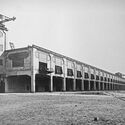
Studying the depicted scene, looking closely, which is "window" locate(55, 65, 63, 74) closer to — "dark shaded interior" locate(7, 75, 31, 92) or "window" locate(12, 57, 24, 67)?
"dark shaded interior" locate(7, 75, 31, 92)

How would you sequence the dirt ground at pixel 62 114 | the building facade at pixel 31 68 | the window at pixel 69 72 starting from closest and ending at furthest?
the dirt ground at pixel 62 114
the building facade at pixel 31 68
the window at pixel 69 72

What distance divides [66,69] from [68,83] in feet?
31.9

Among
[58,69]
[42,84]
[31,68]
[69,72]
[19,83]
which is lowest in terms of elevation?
[42,84]

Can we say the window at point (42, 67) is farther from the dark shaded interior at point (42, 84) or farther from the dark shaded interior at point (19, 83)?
the dark shaded interior at point (42, 84)

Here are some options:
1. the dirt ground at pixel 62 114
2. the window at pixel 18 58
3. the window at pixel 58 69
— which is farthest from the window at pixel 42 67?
the dirt ground at pixel 62 114

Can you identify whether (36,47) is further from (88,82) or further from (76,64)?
(88,82)

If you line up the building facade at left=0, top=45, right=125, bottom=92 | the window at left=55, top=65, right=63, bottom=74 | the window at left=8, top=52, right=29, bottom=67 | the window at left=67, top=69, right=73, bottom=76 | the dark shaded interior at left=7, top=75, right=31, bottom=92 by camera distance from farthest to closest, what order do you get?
the window at left=67, top=69, right=73, bottom=76
the window at left=55, top=65, right=63, bottom=74
the dark shaded interior at left=7, top=75, right=31, bottom=92
the window at left=8, top=52, right=29, bottom=67
the building facade at left=0, top=45, right=125, bottom=92

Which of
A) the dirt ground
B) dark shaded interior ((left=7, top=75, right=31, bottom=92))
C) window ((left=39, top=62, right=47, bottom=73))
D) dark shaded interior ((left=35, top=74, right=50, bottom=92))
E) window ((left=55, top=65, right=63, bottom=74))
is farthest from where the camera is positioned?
dark shaded interior ((left=35, top=74, right=50, bottom=92))

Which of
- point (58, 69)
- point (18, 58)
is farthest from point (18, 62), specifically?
point (58, 69)

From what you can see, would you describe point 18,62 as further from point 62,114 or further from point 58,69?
point 62,114

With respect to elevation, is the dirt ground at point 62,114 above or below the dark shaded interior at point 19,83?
above

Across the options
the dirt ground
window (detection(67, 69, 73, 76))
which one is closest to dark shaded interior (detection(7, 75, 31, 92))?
window (detection(67, 69, 73, 76))

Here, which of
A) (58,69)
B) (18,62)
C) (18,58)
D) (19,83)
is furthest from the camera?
(58,69)

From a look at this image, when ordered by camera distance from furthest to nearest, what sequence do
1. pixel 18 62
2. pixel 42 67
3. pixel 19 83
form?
pixel 19 83, pixel 42 67, pixel 18 62
